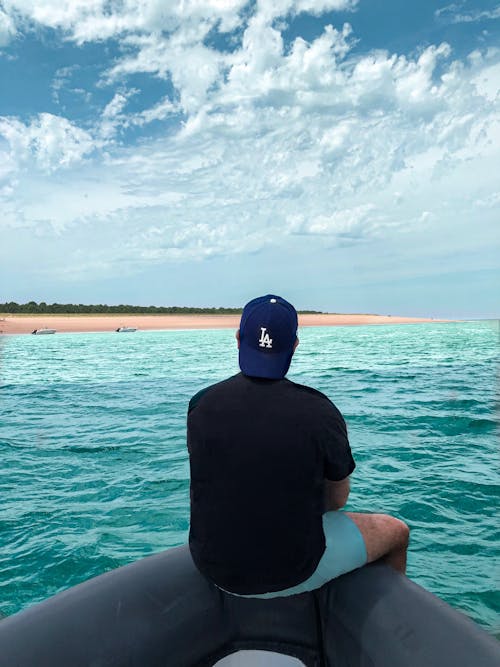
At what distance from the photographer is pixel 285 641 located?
205 centimetres

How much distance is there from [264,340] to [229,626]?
3.55 feet

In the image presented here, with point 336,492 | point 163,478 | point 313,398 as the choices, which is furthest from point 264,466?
point 163,478

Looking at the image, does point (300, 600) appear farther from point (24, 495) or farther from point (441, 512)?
point (24, 495)

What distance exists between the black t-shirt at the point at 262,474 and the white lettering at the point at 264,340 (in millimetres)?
118

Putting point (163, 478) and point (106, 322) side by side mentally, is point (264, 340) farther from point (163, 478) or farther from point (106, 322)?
point (106, 322)

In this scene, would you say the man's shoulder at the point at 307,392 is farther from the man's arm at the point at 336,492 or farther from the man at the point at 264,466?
the man's arm at the point at 336,492

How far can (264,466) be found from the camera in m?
1.73

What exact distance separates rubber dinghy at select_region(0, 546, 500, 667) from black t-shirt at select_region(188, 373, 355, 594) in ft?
0.85

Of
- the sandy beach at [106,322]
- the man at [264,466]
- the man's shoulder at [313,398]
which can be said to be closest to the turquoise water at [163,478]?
the man at [264,466]

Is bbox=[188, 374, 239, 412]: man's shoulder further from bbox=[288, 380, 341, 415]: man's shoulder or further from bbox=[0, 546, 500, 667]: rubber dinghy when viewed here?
bbox=[0, 546, 500, 667]: rubber dinghy

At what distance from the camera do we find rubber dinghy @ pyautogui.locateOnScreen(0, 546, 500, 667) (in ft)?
5.83

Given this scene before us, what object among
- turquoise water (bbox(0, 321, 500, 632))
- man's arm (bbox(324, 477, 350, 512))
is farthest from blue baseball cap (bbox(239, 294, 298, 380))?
turquoise water (bbox(0, 321, 500, 632))

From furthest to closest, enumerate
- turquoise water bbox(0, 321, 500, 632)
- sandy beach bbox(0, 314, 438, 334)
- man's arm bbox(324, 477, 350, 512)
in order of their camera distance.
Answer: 1. sandy beach bbox(0, 314, 438, 334)
2. turquoise water bbox(0, 321, 500, 632)
3. man's arm bbox(324, 477, 350, 512)

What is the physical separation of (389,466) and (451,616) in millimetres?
4752
